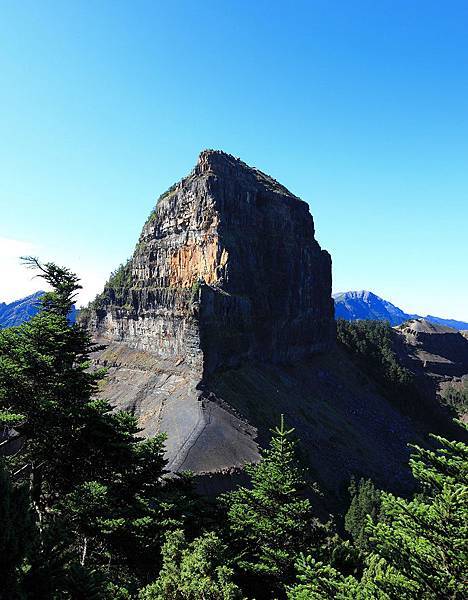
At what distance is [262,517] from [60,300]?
15913 mm

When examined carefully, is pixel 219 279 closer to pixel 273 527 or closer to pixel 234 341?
pixel 234 341

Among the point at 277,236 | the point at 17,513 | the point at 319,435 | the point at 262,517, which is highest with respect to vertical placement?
the point at 277,236

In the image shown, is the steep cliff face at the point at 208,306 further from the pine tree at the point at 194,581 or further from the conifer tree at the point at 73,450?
the pine tree at the point at 194,581

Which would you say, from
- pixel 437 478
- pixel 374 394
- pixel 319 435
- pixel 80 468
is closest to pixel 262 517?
pixel 80 468

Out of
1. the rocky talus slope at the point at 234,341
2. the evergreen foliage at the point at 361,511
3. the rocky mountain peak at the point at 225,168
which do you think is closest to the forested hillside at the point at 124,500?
the evergreen foliage at the point at 361,511

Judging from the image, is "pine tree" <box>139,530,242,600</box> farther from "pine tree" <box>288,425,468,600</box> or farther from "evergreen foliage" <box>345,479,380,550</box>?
"evergreen foliage" <box>345,479,380,550</box>

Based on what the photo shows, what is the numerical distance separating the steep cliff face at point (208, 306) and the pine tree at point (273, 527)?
105 feet

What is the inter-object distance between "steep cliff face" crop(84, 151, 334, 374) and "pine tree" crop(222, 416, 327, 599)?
4976 cm

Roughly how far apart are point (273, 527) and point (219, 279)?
65571 millimetres

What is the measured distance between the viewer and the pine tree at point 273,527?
18406 mm

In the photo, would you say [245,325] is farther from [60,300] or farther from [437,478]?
[437,478]

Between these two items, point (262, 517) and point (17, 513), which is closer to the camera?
point (17, 513)

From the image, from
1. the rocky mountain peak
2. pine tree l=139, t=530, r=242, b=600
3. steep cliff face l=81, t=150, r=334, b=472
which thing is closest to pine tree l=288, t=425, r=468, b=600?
pine tree l=139, t=530, r=242, b=600

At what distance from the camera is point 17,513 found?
9922 millimetres
